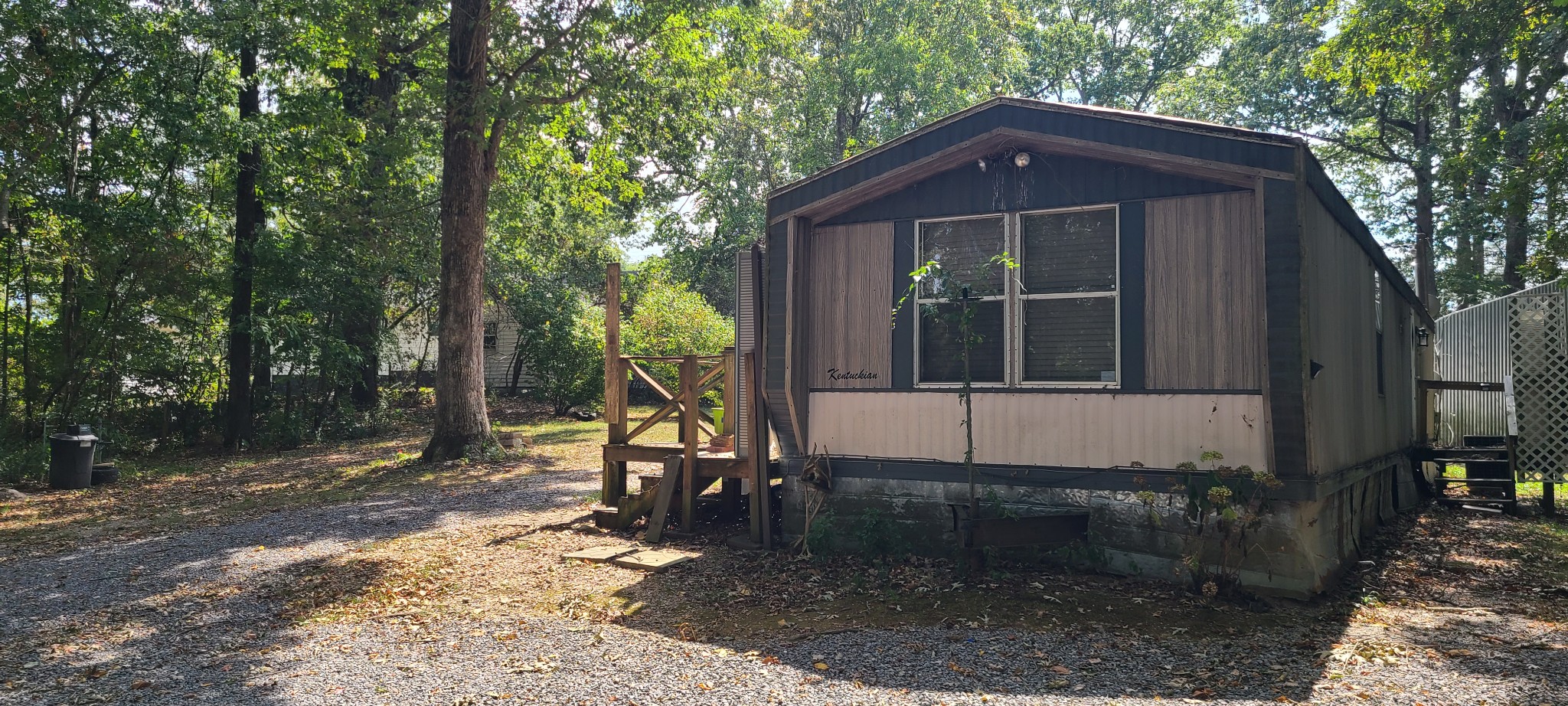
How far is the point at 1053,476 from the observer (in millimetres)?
6109

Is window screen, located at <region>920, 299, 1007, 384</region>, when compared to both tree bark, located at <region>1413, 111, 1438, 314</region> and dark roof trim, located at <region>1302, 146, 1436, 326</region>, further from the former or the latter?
tree bark, located at <region>1413, 111, 1438, 314</region>

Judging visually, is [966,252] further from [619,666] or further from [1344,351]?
[619,666]

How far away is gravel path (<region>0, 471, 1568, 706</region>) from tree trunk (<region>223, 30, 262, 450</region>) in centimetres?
982

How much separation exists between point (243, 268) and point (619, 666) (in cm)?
1302

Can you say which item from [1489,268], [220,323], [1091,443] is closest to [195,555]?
[1091,443]

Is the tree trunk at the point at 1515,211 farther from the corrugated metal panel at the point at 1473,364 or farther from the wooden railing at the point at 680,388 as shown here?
the wooden railing at the point at 680,388

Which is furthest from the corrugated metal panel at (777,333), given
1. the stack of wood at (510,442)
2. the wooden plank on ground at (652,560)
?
the stack of wood at (510,442)

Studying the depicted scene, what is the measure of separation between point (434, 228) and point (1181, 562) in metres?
14.9

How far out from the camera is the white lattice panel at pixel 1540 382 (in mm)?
10391

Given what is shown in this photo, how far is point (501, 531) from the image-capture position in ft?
26.7

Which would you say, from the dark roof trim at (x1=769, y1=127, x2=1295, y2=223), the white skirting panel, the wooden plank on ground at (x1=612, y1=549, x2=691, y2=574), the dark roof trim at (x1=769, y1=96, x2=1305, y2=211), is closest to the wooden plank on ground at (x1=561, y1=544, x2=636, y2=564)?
the wooden plank on ground at (x1=612, y1=549, x2=691, y2=574)

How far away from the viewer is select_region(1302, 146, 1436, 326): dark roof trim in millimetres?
5609

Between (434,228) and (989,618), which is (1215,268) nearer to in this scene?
(989,618)

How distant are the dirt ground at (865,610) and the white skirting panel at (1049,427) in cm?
80
